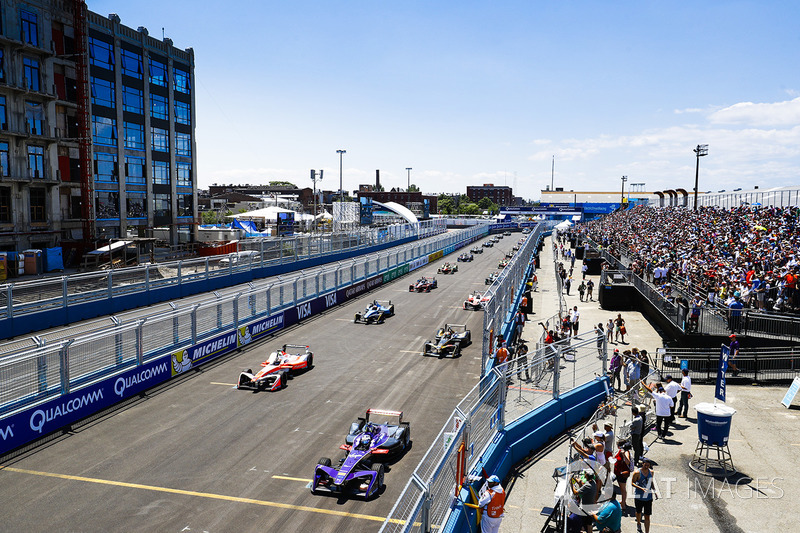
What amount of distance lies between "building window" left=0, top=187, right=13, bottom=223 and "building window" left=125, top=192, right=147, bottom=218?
10782 mm

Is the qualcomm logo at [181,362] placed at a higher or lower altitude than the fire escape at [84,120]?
lower

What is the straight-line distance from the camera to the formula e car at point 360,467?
10516mm

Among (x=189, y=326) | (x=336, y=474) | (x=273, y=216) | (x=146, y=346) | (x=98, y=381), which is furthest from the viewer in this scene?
(x=273, y=216)

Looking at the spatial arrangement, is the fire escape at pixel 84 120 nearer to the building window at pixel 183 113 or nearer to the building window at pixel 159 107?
the building window at pixel 159 107

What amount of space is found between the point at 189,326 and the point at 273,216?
54.1 meters

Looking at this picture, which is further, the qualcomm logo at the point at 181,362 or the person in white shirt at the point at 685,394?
the qualcomm logo at the point at 181,362

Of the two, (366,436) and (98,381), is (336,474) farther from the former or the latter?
(98,381)

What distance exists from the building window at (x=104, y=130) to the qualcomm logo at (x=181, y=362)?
3406 cm

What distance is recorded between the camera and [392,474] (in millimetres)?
11508

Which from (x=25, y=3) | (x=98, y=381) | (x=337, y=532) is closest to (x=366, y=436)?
(x=337, y=532)

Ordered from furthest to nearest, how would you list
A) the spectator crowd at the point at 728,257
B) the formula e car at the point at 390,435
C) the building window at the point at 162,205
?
the building window at the point at 162,205 → the spectator crowd at the point at 728,257 → the formula e car at the point at 390,435

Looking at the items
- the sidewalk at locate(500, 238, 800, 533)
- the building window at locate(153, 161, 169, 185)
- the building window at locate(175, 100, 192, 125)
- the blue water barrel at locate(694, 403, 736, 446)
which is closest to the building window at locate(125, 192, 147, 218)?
the building window at locate(153, 161, 169, 185)

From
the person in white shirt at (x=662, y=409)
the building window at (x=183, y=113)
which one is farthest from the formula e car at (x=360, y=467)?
the building window at (x=183, y=113)

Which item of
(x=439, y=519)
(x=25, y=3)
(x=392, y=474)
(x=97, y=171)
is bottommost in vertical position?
(x=392, y=474)
